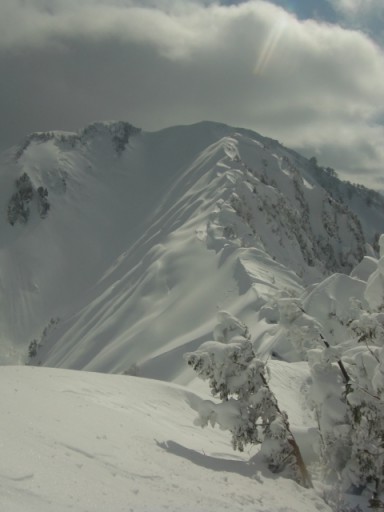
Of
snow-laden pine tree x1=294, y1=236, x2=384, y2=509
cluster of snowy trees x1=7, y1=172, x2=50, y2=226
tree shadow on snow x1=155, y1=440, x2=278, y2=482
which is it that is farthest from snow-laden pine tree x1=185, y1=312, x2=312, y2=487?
cluster of snowy trees x1=7, y1=172, x2=50, y2=226

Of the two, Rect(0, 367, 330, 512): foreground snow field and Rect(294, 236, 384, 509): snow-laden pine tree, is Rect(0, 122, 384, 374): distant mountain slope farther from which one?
Rect(0, 367, 330, 512): foreground snow field

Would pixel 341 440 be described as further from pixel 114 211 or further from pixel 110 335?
pixel 114 211

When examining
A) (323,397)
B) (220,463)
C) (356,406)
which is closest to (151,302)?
(220,463)

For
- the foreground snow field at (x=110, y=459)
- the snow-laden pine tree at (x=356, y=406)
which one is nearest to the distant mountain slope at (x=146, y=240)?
the snow-laden pine tree at (x=356, y=406)

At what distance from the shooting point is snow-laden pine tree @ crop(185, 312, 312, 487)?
13.1 meters

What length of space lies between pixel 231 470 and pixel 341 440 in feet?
9.25

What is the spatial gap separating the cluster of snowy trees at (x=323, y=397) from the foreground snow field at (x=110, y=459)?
89 cm

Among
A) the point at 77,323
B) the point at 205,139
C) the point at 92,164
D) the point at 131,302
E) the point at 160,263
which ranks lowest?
the point at 77,323

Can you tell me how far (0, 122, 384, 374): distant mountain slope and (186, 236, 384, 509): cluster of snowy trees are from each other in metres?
3.12

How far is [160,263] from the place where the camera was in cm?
6975

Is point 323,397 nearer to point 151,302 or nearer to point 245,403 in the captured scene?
point 245,403

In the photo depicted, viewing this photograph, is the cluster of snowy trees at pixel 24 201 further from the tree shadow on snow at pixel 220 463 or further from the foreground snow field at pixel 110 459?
the tree shadow on snow at pixel 220 463

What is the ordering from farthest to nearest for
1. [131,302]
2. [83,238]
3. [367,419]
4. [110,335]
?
[83,238] → [131,302] → [110,335] → [367,419]

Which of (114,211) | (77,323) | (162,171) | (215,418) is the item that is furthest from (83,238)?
(215,418)
